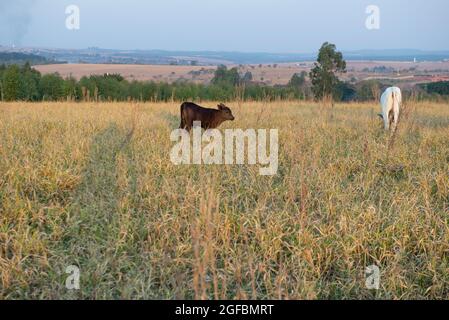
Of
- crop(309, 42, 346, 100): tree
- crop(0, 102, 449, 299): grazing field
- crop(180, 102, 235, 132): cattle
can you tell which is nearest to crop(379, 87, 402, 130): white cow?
crop(0, 102, 449, 299): grazing field

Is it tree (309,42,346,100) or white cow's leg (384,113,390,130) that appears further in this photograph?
tree (309,42,346,100)

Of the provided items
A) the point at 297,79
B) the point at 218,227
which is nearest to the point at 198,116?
the point at 218,227

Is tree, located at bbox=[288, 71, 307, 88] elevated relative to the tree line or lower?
elevated

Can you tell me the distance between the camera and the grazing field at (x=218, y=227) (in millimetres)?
2553

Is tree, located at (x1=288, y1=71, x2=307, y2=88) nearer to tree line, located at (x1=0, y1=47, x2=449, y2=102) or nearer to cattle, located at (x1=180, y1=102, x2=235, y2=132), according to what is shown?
tree line, located at (x1=0, y1=47, x2=449, y2=102)

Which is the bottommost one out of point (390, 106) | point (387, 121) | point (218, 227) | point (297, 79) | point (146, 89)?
point (218, 227)

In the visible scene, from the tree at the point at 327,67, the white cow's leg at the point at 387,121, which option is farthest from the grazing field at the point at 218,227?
the tree at the point at 327,67

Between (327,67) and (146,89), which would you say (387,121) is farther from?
(327,67)

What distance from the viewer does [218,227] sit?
3.06 meters

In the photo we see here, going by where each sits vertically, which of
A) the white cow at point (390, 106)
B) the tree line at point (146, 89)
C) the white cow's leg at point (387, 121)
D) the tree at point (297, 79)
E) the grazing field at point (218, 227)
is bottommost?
the grazing field at point (218, 227)

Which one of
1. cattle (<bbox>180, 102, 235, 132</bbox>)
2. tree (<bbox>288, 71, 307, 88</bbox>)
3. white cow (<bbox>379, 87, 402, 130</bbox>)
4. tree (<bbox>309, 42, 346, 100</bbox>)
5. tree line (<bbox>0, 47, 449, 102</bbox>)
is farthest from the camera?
tree (<bbox>309, 42, 346, 100</bbox>)

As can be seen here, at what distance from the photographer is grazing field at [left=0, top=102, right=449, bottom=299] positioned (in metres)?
2.55

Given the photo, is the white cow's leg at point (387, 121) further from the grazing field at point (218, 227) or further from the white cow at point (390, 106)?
the grazing field at point (218, 227)
